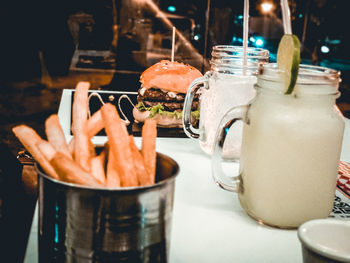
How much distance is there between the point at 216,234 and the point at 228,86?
547 millimetres

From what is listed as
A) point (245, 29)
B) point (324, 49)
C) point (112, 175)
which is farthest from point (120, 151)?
point (324, 49)

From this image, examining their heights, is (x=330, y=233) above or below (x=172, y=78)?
below

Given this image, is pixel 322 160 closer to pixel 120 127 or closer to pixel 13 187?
→ pixel 120 127

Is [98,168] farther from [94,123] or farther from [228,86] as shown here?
[228,86]

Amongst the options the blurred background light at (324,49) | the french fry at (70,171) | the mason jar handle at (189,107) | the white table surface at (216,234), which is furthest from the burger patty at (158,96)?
the blurred background light at (324,49)

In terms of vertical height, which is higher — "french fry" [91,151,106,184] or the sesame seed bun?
the sesame seed bun

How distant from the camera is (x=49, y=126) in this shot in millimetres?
734

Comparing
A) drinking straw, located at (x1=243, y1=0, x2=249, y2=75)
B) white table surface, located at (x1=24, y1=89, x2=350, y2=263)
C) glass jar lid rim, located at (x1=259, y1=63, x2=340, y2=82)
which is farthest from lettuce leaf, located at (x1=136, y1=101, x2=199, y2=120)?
glass jar lid rim, located at (x1=259, y1=63, x2=340, y2=82)

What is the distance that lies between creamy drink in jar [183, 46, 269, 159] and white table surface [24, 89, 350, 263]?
0.79 ft

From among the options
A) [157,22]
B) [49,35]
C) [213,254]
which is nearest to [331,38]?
[157,22]

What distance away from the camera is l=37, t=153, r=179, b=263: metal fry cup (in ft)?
2.02

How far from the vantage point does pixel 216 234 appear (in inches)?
34.0

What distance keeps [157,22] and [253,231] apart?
6161 millimetres

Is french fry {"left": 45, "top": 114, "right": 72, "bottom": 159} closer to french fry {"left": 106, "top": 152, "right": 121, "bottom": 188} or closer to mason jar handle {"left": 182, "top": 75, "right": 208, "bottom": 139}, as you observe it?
french fry {"left": 106, "top": 152, "right": 121, "bottom": 188}
